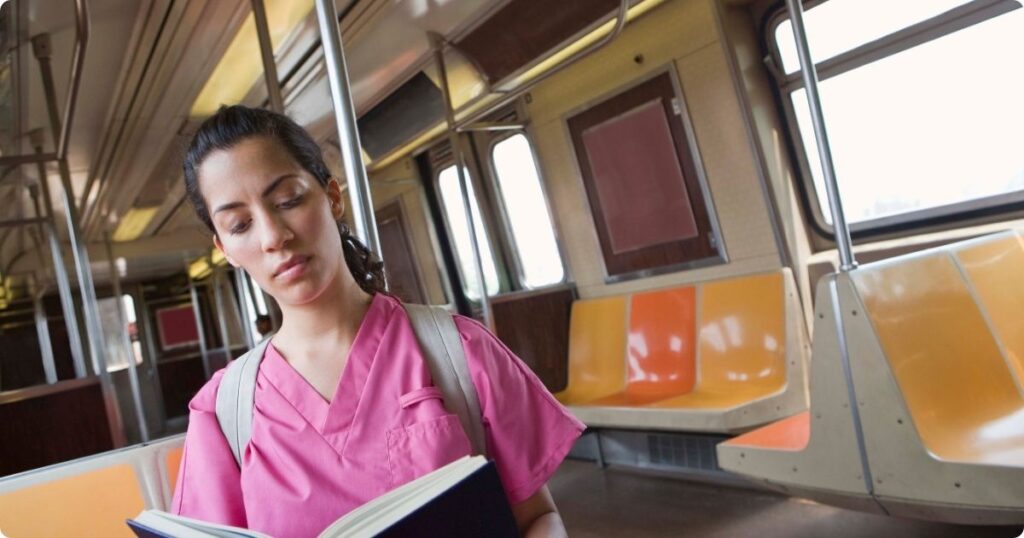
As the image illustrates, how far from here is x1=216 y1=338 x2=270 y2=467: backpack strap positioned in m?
1.12

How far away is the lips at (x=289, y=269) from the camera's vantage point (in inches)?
42.6

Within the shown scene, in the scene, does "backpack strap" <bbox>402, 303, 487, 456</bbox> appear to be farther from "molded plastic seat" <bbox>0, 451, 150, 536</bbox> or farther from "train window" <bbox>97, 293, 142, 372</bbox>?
"train window" <bbox>97, 293, 142, 372</bbox>

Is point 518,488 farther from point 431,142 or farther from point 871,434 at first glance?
point 431,142

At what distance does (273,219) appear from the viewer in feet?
3.58

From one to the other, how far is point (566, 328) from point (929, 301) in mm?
3240

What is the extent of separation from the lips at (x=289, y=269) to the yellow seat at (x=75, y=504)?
772 millimetres

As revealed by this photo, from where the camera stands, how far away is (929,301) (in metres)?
2.71

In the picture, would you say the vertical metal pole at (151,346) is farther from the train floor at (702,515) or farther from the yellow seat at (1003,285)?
the yellow seat at (1003,285)

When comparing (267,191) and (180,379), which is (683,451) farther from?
(180,379)

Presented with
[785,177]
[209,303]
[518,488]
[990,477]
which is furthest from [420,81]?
[209,303]

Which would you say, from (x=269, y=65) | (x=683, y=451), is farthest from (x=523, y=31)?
(x=683, y=451)

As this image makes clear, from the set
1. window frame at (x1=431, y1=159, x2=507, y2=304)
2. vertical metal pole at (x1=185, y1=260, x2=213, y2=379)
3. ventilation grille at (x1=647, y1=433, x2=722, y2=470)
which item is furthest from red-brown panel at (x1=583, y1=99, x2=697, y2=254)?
vertical metal pole at (x1=185, y1=260, x2=213, y2=379)

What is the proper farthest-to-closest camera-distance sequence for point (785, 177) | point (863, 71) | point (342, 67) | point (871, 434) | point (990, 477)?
1. point (785, 177)
2. point (863, 71)
3. point (871, 434)
4. point (990, 477)
5. point (342, 67)

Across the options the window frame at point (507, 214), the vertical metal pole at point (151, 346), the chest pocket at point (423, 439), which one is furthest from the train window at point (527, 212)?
the vertical metal pole at point (151, 346)
